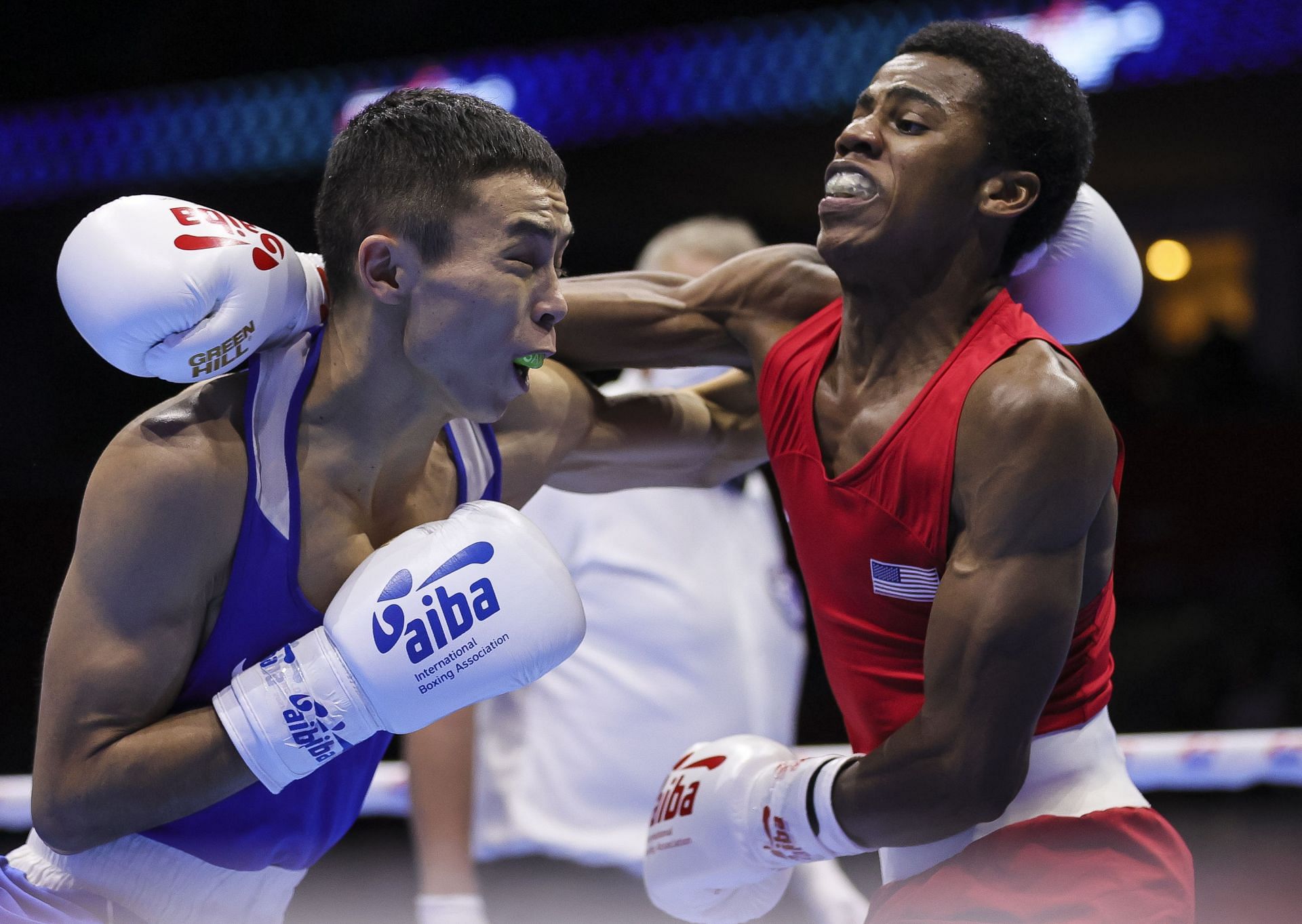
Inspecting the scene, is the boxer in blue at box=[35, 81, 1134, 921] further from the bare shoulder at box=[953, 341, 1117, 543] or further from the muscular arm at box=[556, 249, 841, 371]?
the bare shoulder at box=[953, 341, 1117, 543]

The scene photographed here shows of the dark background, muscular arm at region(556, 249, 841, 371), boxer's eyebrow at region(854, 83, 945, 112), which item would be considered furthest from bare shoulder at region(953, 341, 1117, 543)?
the dark background

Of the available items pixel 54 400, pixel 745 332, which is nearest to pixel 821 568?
pixel 745 332

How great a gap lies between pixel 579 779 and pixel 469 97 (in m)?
1.89

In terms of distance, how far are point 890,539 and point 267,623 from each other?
0.81 metres

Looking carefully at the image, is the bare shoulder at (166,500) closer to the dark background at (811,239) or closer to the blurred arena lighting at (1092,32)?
the dark background at (811,239)

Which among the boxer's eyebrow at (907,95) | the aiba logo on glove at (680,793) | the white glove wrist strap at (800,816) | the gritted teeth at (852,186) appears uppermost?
the boxer's eyebrow at (907,95)

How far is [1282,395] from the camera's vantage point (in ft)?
20.5

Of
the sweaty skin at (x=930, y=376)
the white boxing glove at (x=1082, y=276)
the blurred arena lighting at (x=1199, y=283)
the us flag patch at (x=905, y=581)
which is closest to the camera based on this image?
the sweaty skin at (x=930, y=376)

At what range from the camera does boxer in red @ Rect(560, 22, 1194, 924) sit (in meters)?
1.65

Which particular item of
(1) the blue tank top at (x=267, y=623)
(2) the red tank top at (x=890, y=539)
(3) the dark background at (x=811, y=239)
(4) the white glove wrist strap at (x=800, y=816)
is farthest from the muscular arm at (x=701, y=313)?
(3) the dark background at (x=811, y=239)

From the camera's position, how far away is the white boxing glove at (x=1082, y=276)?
1.99 m

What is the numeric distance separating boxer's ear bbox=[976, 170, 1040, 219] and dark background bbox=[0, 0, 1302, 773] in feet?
13.1

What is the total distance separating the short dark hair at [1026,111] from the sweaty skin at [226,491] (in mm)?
612

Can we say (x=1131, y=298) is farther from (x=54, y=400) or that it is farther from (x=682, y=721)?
(x=54, y=400)
